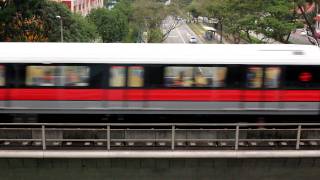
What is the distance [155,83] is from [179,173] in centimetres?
296

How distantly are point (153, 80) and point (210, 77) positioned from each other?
1681mm

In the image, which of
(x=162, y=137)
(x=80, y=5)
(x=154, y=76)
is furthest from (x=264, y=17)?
(x=80, y=5)

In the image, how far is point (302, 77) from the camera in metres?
13.5

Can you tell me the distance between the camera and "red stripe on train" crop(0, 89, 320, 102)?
43.7 feet

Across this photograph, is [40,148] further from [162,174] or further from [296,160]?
Result: [296,160]

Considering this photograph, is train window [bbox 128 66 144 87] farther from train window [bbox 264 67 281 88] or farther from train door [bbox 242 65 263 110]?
train window [bbox 264 67 281 88]

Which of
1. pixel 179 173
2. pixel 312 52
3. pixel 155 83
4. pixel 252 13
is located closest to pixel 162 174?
pixel 179 173

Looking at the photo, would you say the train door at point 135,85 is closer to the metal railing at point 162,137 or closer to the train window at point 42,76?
the metal railing at point 162,137

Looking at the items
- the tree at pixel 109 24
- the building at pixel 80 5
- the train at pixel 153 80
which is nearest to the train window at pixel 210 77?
the train at pixel 153 80

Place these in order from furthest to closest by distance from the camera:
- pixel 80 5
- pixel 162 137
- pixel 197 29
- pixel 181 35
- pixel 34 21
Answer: pixel 197 29 → pixel 181 35 → pixel 80 5 → pixel 34 21 → pixel 162 137

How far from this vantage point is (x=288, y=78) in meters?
13.5

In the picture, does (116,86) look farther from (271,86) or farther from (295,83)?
(295,83)

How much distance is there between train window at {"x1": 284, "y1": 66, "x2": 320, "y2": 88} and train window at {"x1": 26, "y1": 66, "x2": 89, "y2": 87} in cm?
596

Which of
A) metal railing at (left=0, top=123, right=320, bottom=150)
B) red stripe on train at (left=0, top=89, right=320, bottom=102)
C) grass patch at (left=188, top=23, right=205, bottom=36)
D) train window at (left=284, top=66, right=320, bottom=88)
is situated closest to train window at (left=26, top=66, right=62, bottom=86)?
red stripe on train at (left=0, top=89, right=320, bottom=102)
